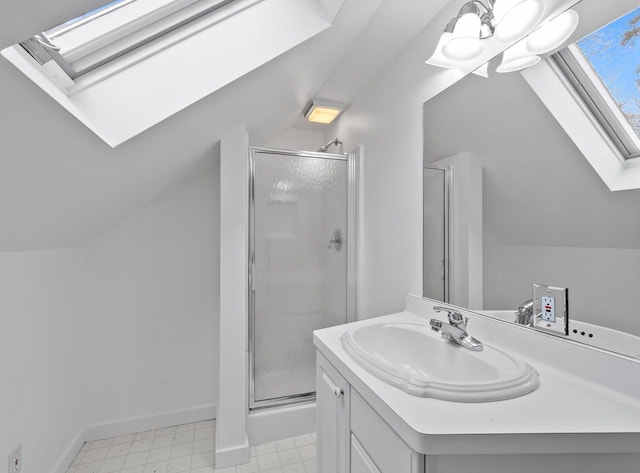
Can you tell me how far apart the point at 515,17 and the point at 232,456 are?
242cm

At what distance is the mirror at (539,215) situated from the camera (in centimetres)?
82

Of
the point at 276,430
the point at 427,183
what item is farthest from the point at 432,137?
the point at 276,430

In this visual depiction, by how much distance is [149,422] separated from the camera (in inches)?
83.0

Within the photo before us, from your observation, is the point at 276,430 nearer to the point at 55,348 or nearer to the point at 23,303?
the point at 55,348

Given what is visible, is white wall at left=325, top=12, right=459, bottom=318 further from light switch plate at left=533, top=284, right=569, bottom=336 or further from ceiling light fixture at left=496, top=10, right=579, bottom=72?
light switch plate at left=533, top=284, right=569, bottom=336

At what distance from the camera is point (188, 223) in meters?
2.24

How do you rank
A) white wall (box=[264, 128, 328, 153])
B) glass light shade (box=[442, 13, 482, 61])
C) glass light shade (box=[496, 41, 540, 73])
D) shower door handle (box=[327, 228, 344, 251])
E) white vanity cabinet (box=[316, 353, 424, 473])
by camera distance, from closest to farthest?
1. white vanity cabinet (box=[316, 353, 424, 473])
2. glass light shade (box=[496, 41, 540, 73])
3. glass light shade (box=[442, 13, 482, 61])
4. shower door handle (box=[327, 228, 344, 251])
5. white wall (box=[264, 128, 328, 153])

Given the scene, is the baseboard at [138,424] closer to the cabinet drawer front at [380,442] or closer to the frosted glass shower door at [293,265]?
the frosted glass shower door at [293,265]

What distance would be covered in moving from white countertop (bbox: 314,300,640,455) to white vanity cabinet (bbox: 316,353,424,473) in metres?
0.06

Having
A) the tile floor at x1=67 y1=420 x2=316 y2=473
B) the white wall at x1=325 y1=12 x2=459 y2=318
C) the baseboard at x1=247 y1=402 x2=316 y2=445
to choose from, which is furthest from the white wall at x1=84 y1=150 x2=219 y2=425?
the white wall at x1=325 y1=12 x2=459 y2=318

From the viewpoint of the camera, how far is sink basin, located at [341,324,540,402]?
28.2 inches

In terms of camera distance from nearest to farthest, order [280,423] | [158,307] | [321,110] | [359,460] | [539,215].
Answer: [359,460], [539,215], [280,423], [158,307], [321,110]

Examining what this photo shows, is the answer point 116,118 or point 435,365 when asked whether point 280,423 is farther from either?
point 116,118

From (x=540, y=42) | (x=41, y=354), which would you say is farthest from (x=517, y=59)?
(x=41, y=354)
